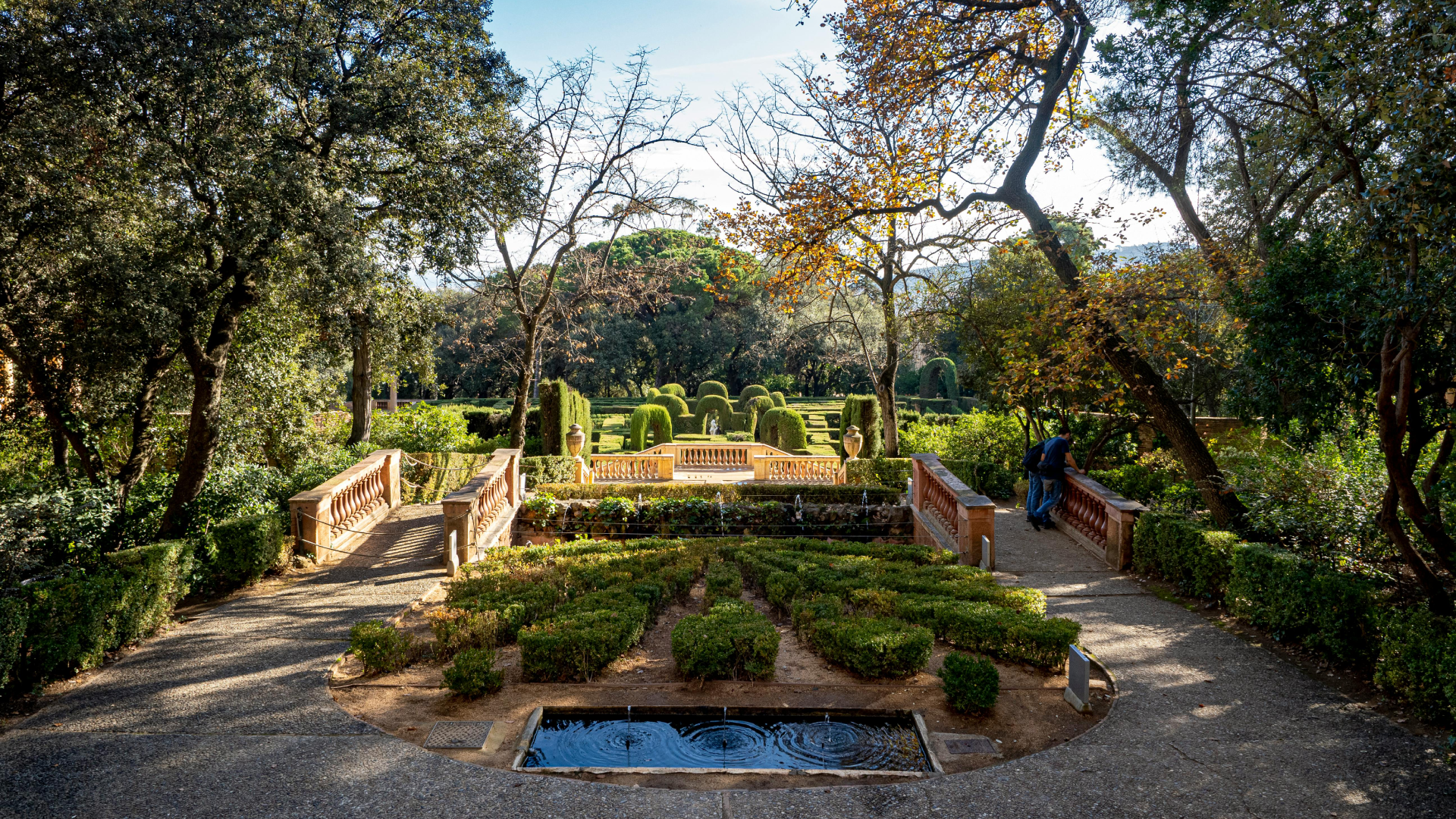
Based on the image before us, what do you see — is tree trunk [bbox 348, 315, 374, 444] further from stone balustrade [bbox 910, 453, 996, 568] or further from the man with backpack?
the man with backpack

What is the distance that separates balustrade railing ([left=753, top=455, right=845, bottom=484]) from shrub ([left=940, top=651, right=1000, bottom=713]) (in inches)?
529

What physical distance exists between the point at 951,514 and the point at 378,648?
7.90m

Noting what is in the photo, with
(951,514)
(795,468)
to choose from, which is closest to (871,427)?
(795,468)

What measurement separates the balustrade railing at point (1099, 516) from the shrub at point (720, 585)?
535cm

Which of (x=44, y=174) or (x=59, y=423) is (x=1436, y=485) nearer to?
(x=44, y=174)

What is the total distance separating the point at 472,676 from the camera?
568 cm

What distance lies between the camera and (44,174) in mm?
7844

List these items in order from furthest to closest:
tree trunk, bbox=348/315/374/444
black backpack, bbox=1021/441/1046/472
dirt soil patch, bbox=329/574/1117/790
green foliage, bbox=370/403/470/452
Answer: green foliage, bbox=370/403/470/452 → tree trunk, bbox=348/315/374/444 → black backpack, bbox=1021/441/1046/472 → dirt soil patch, bbox=329/574/1117/790

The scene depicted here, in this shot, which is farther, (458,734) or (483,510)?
(483,510)

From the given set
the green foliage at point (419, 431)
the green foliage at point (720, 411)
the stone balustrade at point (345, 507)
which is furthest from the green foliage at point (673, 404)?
the stone balustrade at point (345, 507)

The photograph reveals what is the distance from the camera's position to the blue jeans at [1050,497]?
12664 millimetres

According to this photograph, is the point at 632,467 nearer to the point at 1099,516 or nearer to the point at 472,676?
the point at 1099,516

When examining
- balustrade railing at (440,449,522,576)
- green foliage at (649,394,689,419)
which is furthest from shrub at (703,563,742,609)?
green foliage at (649,394,689,419)

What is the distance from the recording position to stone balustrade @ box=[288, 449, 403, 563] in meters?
10.2
